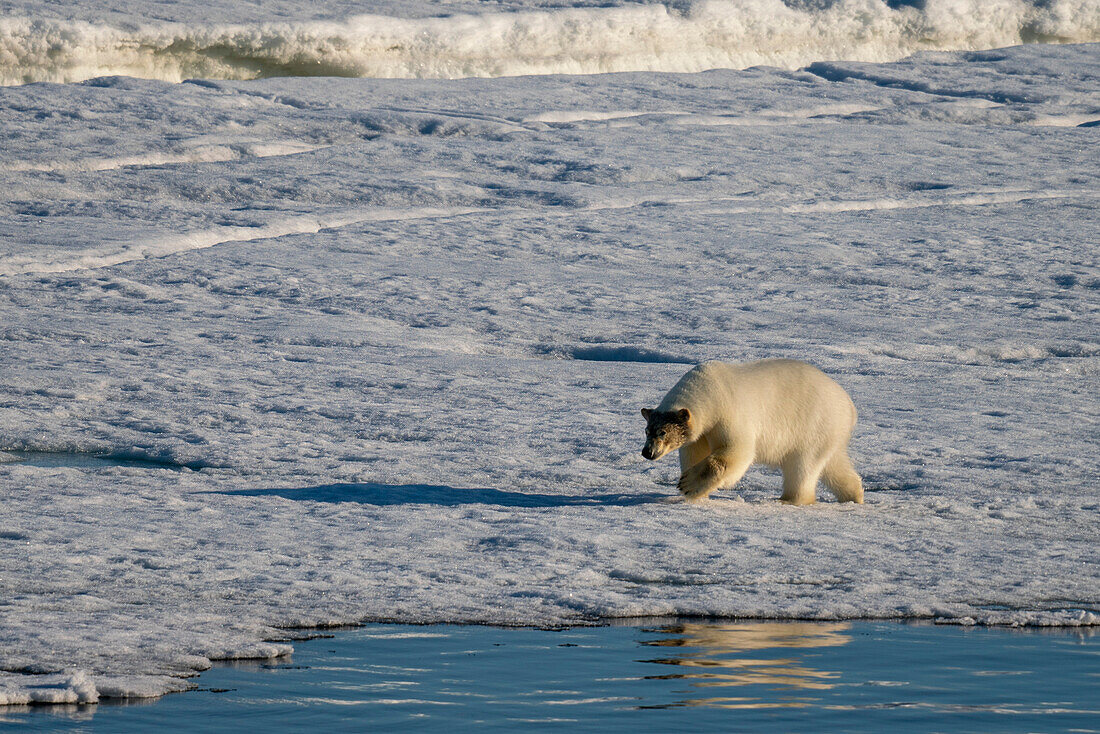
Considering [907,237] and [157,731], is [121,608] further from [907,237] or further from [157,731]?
[907,237]

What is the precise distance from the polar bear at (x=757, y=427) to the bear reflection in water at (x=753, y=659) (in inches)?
58.1

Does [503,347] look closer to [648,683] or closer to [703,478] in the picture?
[703,478]

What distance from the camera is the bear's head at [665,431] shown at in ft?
18.6

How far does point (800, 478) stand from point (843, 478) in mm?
239

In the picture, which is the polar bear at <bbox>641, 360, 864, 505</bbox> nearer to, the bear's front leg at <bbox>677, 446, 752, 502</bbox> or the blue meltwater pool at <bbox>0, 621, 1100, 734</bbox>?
the bear's front leg at <bbox>677, 446, 752, 502</bbox>

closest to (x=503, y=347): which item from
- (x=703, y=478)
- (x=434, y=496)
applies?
(x=434, y=496)

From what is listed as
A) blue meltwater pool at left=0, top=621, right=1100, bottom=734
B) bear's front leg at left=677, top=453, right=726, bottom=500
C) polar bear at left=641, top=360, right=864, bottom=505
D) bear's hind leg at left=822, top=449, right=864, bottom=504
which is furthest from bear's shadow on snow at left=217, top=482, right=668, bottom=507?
blue meltwater pool at left=0, top=621, right=1100, bottom=734

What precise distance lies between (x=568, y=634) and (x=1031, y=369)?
6081mm

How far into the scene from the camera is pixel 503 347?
972cm

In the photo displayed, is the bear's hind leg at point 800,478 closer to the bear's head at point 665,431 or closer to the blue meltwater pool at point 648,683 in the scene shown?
the bear's head at point 665,431

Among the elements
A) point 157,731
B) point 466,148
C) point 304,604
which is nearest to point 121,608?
point 304,604

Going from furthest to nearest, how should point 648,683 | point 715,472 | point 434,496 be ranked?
point 434,496 → point 715,472 → point 648,683

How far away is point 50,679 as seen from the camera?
357 centimetres

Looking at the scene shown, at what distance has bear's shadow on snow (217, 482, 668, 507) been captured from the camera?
598 centimetres
